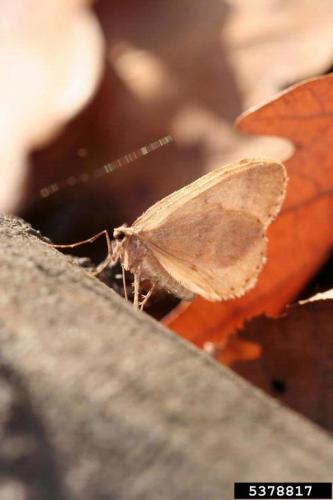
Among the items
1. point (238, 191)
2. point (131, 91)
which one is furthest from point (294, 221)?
point (131, 91)

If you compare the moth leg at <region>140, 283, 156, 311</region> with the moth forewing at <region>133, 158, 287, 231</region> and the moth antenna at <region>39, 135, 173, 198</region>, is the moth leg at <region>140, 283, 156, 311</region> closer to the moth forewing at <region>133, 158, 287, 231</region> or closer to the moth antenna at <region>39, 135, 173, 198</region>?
the moth forewing at <region>133, 158, 287, 231</region>

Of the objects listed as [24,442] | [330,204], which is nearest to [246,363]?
[330,204]

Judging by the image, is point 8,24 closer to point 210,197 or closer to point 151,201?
point 151,201

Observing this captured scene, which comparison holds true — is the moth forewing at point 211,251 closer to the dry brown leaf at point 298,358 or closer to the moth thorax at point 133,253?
the moth thorax at point 133,253

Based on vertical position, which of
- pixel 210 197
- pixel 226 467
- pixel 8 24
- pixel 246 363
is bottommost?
pixel 246 363

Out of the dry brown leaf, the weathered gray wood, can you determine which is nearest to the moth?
the dry brown leaf

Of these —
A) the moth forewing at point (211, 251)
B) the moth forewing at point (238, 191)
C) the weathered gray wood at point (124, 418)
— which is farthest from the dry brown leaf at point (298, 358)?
the weathered gray wood at point (124, 418)

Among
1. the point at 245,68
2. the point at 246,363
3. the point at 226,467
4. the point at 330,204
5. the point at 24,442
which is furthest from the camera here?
the point at 245,68
